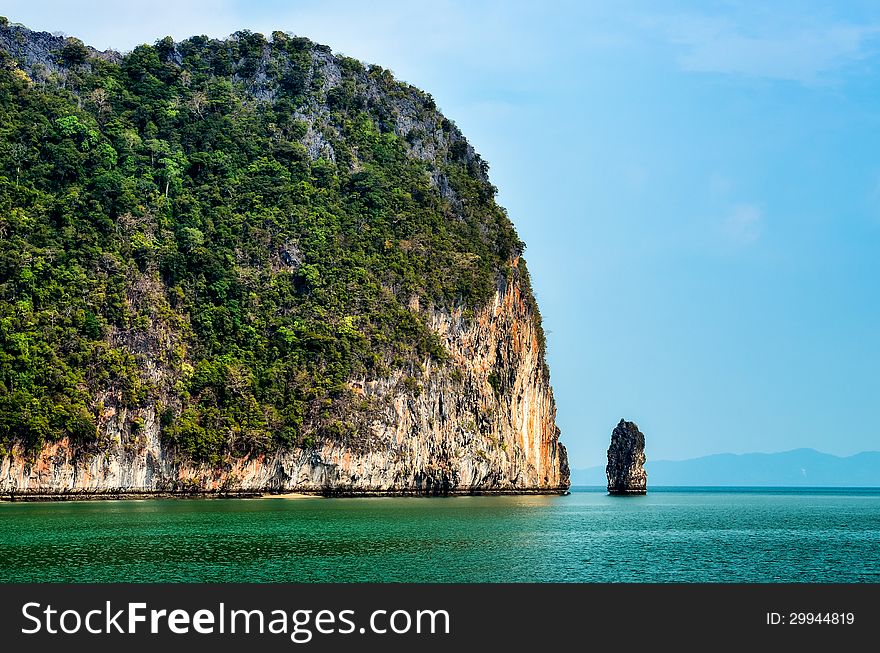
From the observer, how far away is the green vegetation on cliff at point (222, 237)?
230 feet

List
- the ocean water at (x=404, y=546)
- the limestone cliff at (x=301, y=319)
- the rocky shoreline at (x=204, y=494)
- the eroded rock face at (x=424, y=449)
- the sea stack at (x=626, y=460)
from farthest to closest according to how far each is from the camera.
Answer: the sea stack at (x=626, y=460) → the limestone cliff at (x=301, y=319) → the eroded rock face at (x=424, y=449) → the rocky shoreline at (x=204, y=494) → the ocean water at (x=404, y=546)

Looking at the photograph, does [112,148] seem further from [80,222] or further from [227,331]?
[227,331]

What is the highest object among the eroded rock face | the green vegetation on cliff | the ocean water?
the green vegetation on cliff

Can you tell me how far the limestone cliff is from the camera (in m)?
70.4

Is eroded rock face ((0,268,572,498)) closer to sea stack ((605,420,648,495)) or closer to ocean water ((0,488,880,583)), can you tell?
ocean water ((0,488,880,583))

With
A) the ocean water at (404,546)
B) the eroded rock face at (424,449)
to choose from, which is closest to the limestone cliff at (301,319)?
the eroded rock face at (424,449)

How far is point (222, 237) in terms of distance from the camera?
84.6 m

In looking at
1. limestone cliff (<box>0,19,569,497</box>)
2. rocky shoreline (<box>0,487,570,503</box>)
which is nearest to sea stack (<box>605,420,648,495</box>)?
limestone cliff (<box>0,19,569,497</box>)

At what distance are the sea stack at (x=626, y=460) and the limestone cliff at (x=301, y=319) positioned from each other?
312 inches

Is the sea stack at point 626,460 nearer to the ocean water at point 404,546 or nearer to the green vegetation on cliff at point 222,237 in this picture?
the green vegetation on cliff at point 222,237

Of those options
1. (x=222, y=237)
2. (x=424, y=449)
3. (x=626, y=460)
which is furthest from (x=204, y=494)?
(x=626, y=460)

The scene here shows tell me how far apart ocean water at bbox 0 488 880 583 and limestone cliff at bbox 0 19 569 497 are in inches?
428

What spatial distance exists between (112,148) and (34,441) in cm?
3006
